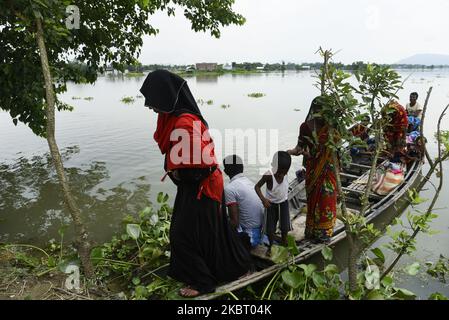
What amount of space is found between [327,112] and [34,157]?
9.49m

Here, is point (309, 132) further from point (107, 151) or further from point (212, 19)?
point (107, 151)

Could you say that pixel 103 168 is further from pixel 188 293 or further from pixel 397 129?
pixel 397 129

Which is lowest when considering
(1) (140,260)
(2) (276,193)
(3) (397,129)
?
(1) (140,260)

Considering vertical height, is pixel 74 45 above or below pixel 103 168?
above

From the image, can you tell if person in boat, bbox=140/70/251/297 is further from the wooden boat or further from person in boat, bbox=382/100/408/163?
person in boat, bbox=382/100/408/163

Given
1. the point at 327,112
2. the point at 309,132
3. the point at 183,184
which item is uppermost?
the point at 327,112

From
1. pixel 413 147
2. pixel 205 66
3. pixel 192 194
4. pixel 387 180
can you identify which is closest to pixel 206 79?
pixel 205 66

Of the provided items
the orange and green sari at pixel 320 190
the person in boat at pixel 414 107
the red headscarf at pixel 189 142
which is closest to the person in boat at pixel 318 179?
the orange and green sari at pixel 320 190

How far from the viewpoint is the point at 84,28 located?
520cm

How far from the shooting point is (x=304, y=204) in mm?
5152

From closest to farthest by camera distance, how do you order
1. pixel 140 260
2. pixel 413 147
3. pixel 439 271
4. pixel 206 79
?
pixel 140 260, pixel 439 271, pixel 413 147, pixel 206 79

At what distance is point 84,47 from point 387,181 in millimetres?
5835

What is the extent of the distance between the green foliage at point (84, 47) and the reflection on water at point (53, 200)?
64.8 inches
